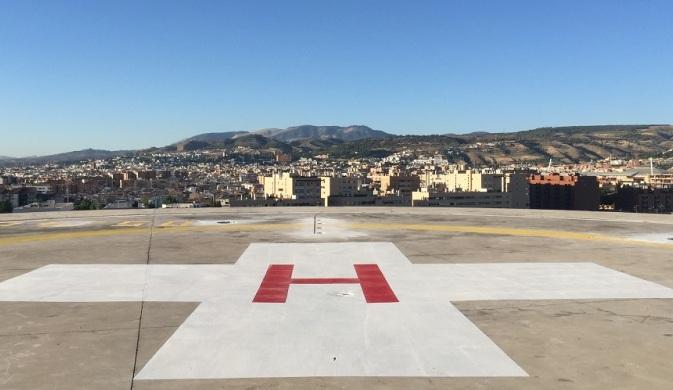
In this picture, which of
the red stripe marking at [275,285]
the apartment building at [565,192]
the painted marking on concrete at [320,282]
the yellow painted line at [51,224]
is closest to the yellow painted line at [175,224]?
the yellow painted line at [51,224]

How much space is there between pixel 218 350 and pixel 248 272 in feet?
26.6

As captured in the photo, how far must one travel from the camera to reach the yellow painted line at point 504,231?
89.4 ft

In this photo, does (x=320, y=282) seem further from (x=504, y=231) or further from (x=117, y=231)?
(x=117, y=231)

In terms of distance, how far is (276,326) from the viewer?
1230cm

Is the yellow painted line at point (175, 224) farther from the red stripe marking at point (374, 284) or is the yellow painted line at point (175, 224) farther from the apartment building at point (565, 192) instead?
the apartment building at point (565, 192)

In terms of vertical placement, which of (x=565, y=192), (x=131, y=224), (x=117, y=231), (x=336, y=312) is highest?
(x=131, y=224)

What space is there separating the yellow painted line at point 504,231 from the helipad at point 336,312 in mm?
454

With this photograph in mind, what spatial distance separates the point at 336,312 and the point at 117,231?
71.0 ft

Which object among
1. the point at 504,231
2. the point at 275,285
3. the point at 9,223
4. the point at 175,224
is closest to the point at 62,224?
the point at 9,223

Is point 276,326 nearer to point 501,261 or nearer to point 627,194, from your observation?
point 501,261

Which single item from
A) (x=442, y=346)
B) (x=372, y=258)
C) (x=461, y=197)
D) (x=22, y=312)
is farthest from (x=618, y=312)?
(x=461, y=197)

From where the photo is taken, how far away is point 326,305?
14.3 metres

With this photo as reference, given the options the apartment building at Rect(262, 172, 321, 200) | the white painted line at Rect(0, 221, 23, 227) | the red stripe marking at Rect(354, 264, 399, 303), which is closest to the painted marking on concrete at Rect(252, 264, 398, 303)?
the red stripe marking at Rect(354, 264, 399, 303)

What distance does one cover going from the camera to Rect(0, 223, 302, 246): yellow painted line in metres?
27.7
